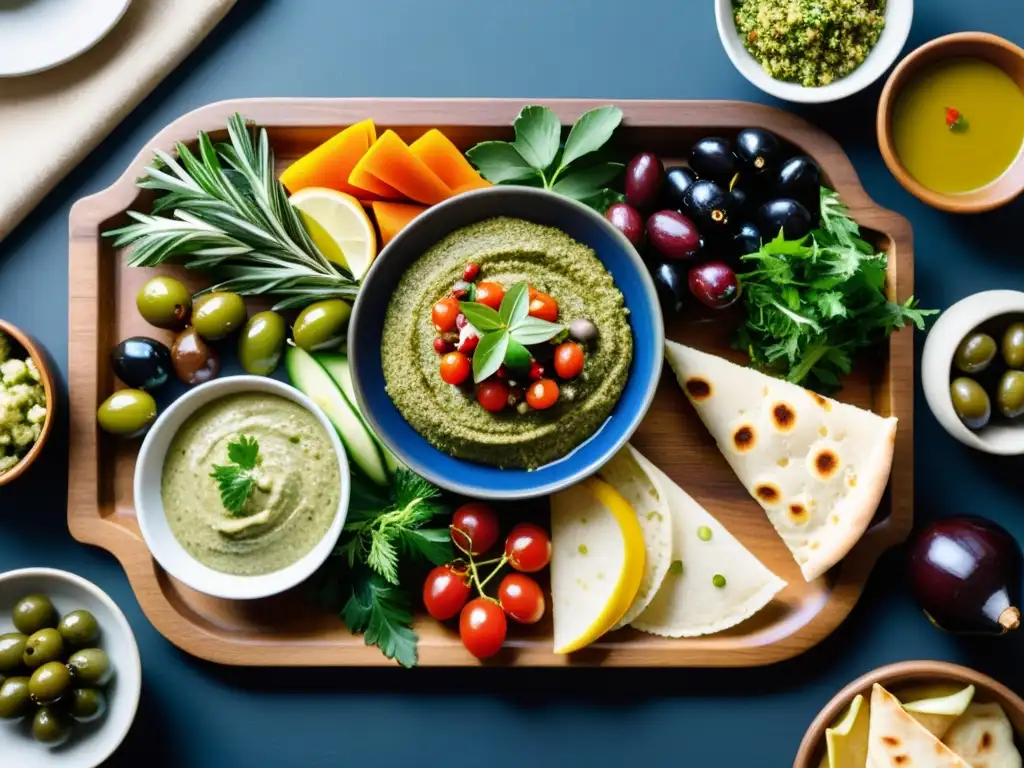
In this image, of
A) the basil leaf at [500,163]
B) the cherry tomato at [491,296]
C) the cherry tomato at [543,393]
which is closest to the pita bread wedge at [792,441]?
the cherry tomato at [543,393]

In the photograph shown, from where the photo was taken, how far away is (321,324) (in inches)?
94.6

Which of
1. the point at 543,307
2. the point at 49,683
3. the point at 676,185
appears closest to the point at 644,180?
the point at 676,185

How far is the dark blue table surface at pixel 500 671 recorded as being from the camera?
2.61m

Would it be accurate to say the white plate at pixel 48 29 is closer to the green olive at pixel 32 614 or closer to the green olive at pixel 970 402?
the green olive at pixel 32 614

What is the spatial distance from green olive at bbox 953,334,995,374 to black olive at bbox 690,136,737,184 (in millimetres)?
780

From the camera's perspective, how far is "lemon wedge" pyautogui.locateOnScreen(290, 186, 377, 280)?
2.45 metres

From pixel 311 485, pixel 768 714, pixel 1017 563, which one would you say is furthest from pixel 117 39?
pixel 1017 563

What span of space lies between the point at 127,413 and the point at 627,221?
4.72 ft

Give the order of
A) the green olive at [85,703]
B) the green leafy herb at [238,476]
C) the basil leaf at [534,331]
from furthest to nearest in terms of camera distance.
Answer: the green olive at [85,703] → the green leafy herb at [238,476] → the basil leaf at [534,331]

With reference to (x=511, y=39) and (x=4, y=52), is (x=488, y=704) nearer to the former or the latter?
(x=511, y=39)

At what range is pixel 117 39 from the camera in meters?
2.58

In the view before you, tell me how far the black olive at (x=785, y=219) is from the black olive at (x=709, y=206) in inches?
3.8

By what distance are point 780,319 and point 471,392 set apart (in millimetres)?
844

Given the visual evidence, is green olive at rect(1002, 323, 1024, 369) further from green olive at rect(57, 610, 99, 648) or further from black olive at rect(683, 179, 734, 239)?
green olive at rect(57, 610, 99, 648)
